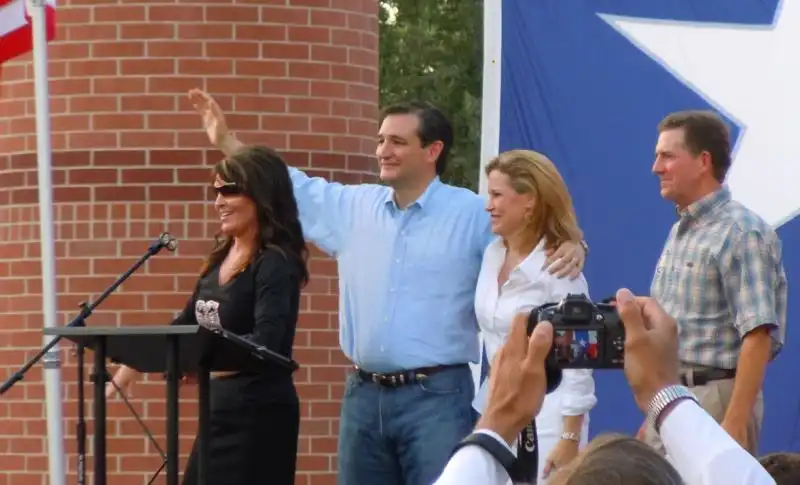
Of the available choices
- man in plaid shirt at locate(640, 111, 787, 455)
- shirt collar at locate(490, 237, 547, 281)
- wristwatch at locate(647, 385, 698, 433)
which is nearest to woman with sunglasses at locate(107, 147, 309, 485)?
shirt collar at locate(490, 237, 547, 281)

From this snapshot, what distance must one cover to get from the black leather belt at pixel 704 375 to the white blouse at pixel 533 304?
320 mm

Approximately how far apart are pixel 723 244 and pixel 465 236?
1.01 m

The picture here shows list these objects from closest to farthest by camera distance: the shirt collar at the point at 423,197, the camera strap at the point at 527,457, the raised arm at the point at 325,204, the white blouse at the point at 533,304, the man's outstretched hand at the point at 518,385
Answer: the man's outstretched hand at the point at 518,385 → the camera strap at the point at 527,457 → the white blouse at the point at 533,304 → the shirt collar at the point at 423,197 → the raised arm at the point at 325,204

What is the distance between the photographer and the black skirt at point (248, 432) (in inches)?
216

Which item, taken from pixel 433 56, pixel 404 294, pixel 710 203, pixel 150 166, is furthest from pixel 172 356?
pixel 433 56

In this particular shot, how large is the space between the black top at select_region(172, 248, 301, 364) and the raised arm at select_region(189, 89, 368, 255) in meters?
0.38

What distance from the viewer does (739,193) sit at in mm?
7293

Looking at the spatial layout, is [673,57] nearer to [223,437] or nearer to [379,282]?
[379,282]

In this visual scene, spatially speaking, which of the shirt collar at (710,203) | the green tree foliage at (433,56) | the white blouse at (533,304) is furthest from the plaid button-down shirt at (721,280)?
the green tree foliage at (433,56)

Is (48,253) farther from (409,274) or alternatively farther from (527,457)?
(527,457)

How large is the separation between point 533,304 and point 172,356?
48.1 inches

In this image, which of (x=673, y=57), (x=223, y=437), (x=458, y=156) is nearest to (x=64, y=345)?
(x=223, y=437)

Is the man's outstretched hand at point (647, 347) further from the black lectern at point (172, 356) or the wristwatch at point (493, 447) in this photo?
the black lectern at point (172, 356)

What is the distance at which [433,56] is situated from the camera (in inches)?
648
